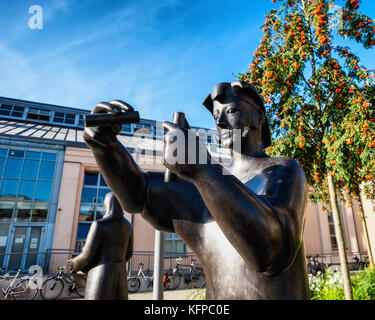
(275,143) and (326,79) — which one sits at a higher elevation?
(326,79)

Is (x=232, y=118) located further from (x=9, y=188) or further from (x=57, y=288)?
(x=9, y=188)

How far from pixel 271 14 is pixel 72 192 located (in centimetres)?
1373

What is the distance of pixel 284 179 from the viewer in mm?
1003

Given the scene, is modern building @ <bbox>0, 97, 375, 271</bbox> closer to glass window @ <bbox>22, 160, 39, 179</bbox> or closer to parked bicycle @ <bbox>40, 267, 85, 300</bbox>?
glass window @ <bbox>22, 160, 39, 179</bbox>

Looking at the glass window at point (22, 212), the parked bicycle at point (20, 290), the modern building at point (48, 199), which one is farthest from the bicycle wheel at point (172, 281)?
the glass window at point (22, 212)

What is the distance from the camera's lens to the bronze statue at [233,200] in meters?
0.80

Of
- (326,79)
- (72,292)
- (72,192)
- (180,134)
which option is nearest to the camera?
(180,134)

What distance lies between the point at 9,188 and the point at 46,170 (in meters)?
2.17

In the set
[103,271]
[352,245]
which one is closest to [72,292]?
[103,271]

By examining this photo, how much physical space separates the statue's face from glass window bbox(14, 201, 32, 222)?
661 inches

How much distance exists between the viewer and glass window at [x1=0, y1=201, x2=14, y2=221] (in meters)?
14.6
